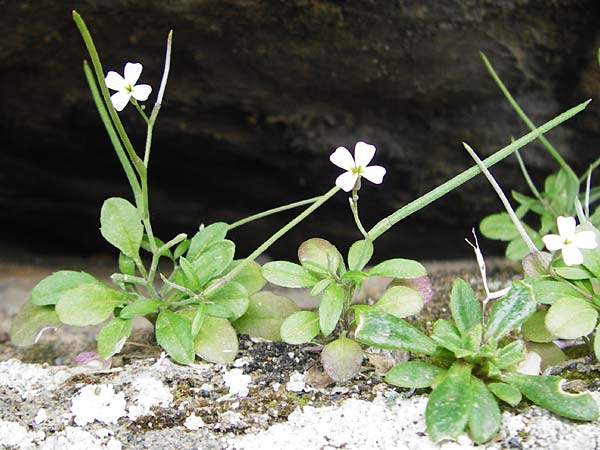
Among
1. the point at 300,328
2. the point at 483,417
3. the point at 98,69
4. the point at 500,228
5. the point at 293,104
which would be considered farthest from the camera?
the point at 293,104

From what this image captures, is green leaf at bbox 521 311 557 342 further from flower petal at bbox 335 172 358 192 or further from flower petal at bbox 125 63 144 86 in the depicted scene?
flower petal at bbox 125 63 144 86

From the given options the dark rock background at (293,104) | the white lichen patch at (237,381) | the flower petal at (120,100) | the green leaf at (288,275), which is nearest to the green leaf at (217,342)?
the white lichen patch at (237,381)

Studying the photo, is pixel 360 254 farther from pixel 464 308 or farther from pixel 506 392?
pixel 506 392

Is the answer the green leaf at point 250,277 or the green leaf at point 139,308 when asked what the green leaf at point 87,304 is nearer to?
the green leaf at point 139,308

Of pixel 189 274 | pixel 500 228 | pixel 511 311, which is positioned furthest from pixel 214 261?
pixel 500 228

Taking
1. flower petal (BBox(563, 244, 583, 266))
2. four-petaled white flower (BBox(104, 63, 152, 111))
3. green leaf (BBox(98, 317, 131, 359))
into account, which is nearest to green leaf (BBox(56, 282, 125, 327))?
green leaf (BBox(98, 317, 131, 359))

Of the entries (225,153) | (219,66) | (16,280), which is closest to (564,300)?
(219,66)

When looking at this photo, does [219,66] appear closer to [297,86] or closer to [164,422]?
[297,86]
